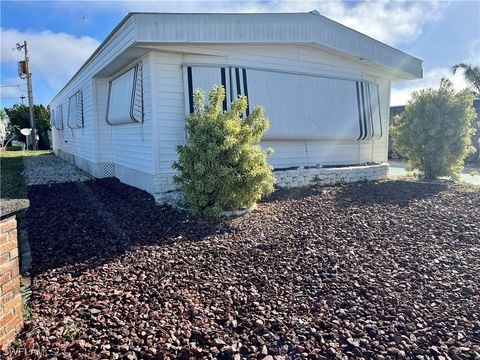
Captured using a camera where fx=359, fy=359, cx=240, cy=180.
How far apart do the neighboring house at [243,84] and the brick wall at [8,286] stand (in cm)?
389

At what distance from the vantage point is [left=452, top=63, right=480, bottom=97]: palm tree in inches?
670

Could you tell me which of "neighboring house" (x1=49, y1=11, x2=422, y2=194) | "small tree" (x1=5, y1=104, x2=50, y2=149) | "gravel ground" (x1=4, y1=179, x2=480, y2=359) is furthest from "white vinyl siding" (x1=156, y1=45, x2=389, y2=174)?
"small tree" (x1=5, y1=104, x2=50, y2=149)

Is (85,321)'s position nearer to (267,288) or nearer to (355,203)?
(267,288)

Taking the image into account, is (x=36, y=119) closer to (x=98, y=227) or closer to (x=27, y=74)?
(x=27, y=74)

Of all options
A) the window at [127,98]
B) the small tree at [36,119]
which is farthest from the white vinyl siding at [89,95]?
the small tree at [36,119]

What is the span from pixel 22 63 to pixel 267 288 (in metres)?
24.4

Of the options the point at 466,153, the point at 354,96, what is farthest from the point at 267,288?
the point at 466,153

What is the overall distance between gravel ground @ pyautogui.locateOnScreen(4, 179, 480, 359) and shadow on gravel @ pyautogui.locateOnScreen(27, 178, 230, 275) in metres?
0.03

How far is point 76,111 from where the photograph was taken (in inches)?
424

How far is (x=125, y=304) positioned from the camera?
2.57 m

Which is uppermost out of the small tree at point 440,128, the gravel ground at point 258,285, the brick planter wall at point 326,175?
the small tree at point 440,128

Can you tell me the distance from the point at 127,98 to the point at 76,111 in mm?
4788

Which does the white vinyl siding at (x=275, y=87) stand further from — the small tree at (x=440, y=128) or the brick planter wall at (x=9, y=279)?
the brick planter wall at (x=9, y=279)

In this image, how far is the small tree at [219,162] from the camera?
4715 millimetres
